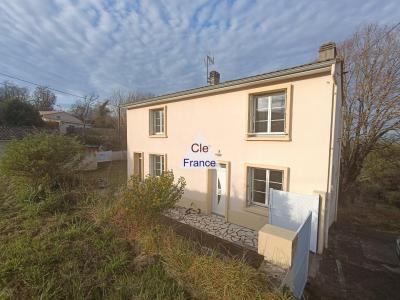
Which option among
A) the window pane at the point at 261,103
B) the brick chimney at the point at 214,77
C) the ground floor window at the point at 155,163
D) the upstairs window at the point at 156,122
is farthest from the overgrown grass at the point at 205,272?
the brick chimney at the point at 214,77

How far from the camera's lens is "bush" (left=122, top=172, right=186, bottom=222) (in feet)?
15.3

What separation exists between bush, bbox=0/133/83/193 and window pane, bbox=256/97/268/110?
760 cm

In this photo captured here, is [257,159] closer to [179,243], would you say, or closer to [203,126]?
[203,126]

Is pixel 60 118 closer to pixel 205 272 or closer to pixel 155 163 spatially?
pixel 155 163

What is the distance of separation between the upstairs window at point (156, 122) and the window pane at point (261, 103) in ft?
19.6

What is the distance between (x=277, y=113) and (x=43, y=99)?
50.7 metres

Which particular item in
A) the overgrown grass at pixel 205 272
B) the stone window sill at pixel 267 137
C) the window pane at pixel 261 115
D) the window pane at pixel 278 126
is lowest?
the overgrown grass at pixel 205 272

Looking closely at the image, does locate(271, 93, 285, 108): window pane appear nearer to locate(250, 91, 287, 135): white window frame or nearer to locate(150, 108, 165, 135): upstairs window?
locate(250, 91, 287, 135): white window frame

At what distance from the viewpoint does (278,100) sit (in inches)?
285

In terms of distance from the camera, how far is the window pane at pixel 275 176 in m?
7.33

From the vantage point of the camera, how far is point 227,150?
8531 millimetres

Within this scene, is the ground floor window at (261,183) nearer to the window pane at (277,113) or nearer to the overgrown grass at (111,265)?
the window pane at (277,113)

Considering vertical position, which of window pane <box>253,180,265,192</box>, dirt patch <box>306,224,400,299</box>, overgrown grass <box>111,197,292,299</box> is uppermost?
window pane <box>253,180,265,192</box>

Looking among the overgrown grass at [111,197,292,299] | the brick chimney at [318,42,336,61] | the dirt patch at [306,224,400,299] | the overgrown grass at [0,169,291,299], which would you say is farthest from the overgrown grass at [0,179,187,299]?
the brick chimney at [318,42,336,61]
